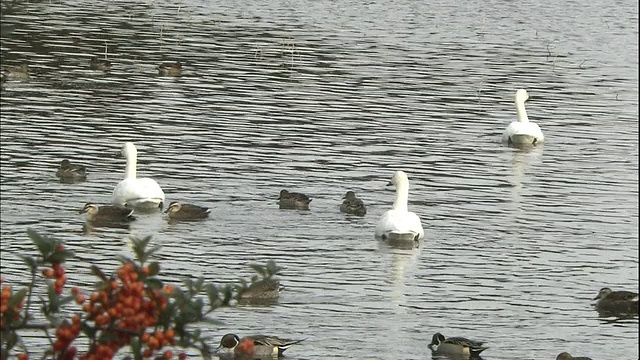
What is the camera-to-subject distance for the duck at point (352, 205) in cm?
1762

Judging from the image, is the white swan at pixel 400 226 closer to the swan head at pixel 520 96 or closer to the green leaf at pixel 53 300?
the swan head at pixel 520 96

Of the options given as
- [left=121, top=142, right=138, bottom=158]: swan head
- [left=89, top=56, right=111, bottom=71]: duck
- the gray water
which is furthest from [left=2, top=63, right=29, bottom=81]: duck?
[left=121, top=142, right=138, bottom=158]: swan head

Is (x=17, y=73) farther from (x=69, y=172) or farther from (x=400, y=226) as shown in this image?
(x=400, y=226)

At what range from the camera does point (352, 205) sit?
17.6m

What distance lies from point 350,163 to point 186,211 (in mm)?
4851

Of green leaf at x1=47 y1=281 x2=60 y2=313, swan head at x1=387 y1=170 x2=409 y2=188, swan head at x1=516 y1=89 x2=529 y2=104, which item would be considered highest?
swan head at x1=516 y1=89 x2=529 y2=104

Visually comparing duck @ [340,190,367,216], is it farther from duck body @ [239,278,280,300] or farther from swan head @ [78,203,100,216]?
duck body @ [239,278,280,300]

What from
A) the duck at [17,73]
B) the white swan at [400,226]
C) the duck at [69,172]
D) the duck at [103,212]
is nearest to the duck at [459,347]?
the white swan at [400,226]

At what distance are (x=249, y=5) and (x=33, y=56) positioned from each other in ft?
46.1

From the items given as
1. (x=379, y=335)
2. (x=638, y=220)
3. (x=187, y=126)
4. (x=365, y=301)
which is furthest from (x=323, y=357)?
(x=187, y=126)

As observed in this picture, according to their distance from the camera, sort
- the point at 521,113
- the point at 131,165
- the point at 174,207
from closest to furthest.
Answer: the point at 174,207, the point at 131,165, the point at 521,113

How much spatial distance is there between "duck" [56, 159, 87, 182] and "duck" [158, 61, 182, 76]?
9.91 meters

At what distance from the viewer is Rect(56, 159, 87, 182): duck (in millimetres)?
18719

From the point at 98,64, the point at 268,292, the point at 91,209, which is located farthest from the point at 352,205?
the point at 98,64
